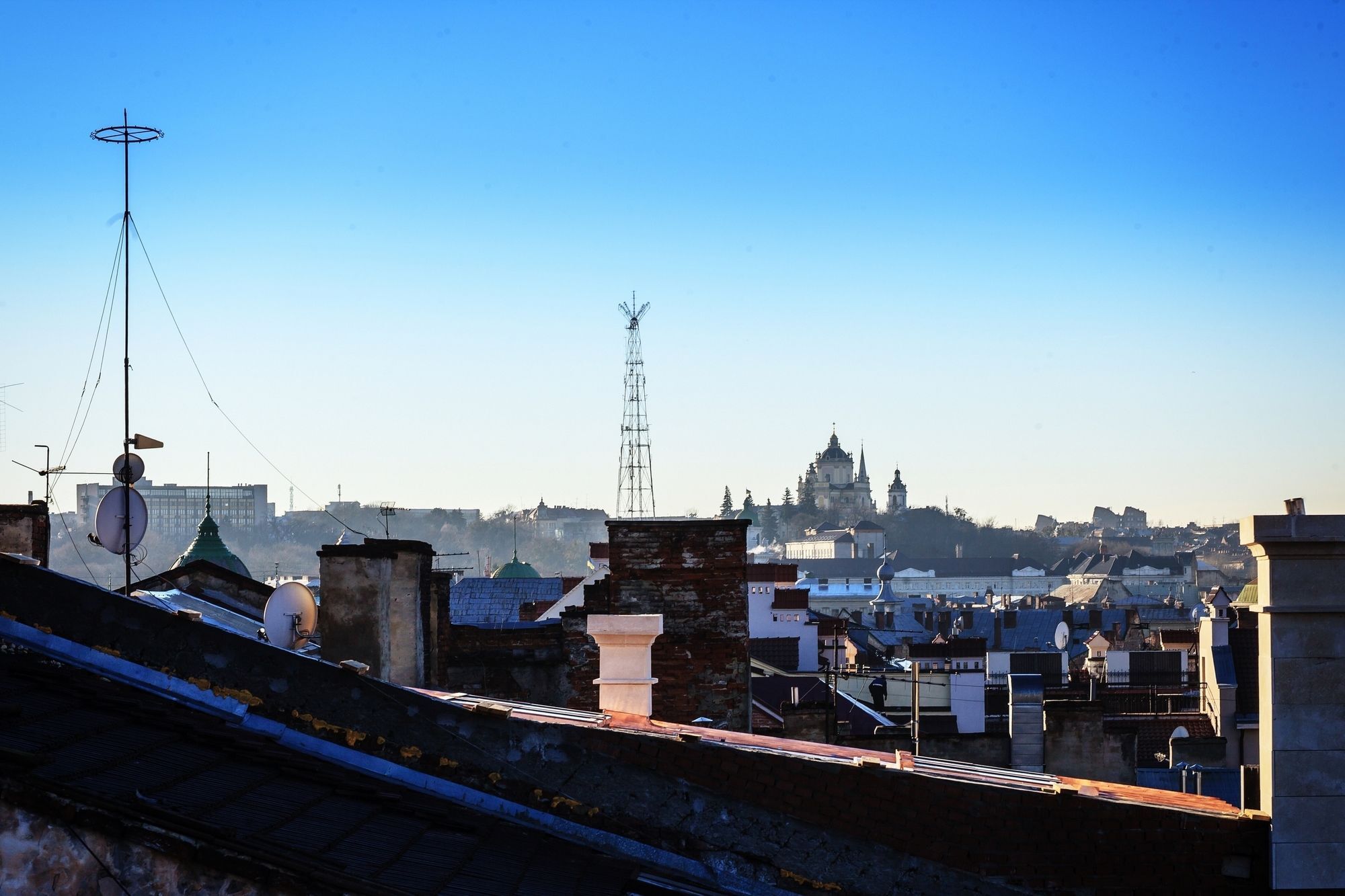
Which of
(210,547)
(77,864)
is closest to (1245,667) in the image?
(77,864)

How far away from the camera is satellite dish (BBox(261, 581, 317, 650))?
1099 cm

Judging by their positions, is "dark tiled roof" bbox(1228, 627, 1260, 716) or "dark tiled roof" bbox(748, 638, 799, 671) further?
"dark tiled roof" bbox(748, 638, 799, 671)

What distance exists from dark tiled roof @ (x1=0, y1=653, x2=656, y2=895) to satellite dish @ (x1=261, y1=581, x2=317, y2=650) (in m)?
4.10

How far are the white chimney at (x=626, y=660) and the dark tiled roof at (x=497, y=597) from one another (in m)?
40.0

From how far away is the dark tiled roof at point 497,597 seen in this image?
5150 cm

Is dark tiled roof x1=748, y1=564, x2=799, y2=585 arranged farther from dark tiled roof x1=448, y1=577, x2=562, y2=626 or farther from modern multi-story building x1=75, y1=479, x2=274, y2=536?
modern multi-story building x1=75, y1=479, x2=274, y2=536

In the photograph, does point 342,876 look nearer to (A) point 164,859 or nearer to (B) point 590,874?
(A) point 164,859

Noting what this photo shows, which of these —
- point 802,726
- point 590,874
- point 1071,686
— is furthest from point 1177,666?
point 590,874

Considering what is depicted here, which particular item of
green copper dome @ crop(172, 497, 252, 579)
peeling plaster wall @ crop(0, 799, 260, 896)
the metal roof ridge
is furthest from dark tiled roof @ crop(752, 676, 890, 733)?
green copper dome @ crop(172, 497, 252, 579)

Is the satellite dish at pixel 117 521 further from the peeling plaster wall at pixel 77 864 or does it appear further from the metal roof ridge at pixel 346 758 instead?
the peeling plaster wall at pixel 77 864

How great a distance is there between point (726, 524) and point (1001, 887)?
4551 mm

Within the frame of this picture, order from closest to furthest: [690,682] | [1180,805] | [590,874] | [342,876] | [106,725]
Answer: [342,876]
[106,725]
[590,874]
[1180,805]
[690,682]

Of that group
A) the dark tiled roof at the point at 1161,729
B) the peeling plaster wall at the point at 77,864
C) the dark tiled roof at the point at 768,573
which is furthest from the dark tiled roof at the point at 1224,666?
the peeling plaster wall at the point at 77,864

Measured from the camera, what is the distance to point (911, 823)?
25.2 ft
